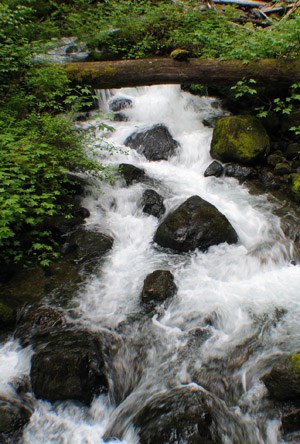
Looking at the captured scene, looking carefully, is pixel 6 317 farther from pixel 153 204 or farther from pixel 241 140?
pixel 241 140

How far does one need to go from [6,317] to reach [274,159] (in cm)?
636

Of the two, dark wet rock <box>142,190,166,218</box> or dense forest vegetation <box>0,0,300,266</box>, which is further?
dark wet rock <box>142,190,166,218</box>

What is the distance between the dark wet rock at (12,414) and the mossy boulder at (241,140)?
6348mm

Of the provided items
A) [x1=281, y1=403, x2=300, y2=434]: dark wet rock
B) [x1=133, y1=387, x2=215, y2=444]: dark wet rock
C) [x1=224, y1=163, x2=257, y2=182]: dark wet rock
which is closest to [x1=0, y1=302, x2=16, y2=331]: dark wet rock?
[x1=133, y1=387, x2=215, y2=444]: dark wet rock

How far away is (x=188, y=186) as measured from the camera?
7.60 m

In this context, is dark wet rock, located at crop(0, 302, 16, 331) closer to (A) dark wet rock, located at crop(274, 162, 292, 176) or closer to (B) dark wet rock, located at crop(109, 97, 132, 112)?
(A) dark wet rock, located at crop(274, 162, 292, 176)

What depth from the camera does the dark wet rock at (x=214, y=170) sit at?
781cm

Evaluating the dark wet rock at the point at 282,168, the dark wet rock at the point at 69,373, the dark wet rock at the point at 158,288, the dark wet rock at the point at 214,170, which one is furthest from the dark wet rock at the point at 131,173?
the dark wet rock at the point at 69,373

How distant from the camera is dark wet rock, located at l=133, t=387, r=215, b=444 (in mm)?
2947

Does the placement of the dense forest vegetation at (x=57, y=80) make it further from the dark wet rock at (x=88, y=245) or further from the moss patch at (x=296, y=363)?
the moss patch at (x=296, y=363)

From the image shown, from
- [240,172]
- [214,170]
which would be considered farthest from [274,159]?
[214,170]

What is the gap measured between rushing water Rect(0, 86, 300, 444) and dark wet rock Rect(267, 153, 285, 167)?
0.95 meters

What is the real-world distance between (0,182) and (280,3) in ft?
48.0

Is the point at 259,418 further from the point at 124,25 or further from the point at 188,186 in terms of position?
the point at 124,25
